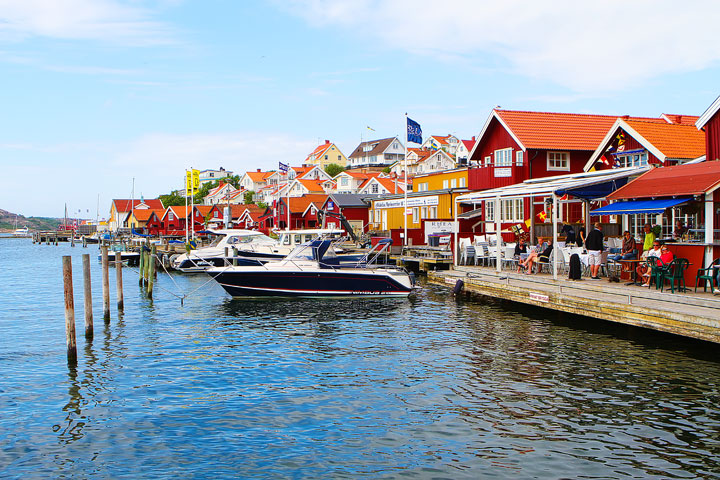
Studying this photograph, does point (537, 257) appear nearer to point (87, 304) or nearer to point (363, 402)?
point (363, 402)

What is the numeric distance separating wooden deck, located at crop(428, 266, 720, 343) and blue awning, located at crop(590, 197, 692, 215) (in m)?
2.30

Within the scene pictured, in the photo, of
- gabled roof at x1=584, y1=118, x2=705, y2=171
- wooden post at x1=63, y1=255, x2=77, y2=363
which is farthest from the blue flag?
wooden post at x1=63, y1=255, x2=77, y2=363

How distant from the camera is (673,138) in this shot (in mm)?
28422

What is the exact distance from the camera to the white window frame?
3709 cm

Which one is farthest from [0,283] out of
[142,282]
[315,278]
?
[315,278]

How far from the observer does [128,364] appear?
15570 millimetres

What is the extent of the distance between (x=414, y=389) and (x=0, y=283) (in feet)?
113

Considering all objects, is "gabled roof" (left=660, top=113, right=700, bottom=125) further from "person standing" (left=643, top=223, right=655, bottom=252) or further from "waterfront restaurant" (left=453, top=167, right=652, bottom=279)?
"person standing" (left=643, top=223, right=655, bottom=252)

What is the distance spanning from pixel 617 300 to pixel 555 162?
21.4 meters

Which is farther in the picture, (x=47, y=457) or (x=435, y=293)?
(x=435, y=293)

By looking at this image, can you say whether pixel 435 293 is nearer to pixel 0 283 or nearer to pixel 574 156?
pixel 574 156

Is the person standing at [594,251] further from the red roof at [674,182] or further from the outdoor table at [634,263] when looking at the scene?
the red roof at [674,182]

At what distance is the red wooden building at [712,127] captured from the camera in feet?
73.2

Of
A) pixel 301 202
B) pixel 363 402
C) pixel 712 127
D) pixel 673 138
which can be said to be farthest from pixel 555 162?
pixel 301 202
